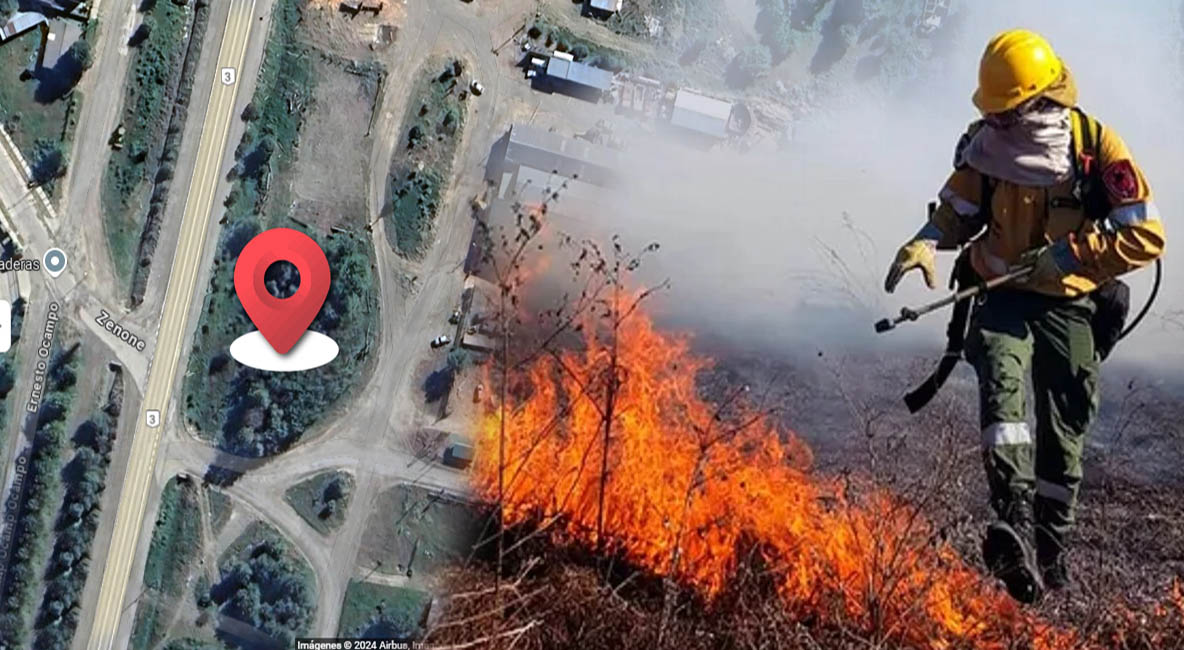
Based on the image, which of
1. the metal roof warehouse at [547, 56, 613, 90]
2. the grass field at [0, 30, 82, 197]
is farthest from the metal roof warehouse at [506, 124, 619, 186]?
the grass field at [0, 30, 82, 197]

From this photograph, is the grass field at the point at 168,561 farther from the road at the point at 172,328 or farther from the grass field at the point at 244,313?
the grass field at the point at 244,313

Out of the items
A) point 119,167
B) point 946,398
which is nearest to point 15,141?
point 119,167

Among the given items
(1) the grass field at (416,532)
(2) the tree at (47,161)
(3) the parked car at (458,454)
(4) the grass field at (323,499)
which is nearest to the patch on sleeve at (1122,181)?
(3) the parked car at (458,454)

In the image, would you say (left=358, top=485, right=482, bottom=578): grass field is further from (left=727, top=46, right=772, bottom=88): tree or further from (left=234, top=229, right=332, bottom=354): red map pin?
(left=727, top=46, right=772, bottom=88): tree

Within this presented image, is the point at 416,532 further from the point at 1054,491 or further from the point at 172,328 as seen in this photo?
the point at 1054,491

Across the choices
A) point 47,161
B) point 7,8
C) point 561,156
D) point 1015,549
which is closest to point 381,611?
point 561,156

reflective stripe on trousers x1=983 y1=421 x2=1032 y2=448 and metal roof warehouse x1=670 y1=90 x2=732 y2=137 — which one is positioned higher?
metal roof warehouse x1=670 y1=90 x2=732 y2=137
